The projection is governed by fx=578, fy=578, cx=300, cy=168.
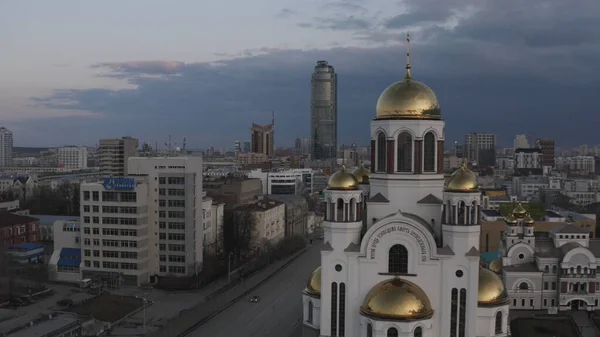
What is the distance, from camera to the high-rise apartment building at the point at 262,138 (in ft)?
571

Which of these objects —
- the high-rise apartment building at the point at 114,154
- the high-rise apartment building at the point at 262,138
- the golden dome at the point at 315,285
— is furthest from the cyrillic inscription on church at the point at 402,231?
the high-rise apartment building at the point at 262,138

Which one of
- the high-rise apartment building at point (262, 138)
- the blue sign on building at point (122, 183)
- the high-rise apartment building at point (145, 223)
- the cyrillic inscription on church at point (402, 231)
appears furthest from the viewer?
the high-rise apartment building at point (262, 138)

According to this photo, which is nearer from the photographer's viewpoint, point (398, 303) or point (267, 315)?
point (398, 303)

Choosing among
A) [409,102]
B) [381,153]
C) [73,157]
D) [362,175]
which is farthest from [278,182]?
[73,157]

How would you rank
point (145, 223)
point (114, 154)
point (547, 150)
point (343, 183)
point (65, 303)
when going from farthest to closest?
point (547, 150), point (114, 154), point (145, 223), point (65, 303), point (343, 183)

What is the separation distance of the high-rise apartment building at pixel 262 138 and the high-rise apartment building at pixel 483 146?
6249 cm

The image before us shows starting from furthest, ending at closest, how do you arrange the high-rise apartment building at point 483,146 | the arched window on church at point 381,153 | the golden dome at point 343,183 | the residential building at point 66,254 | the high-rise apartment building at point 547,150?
the high-rise apartment building at point 483,146 < the high-rise apartment building at point 547,150 < the residential building at point 66,254 < the arched window on church at point 381,153 < the golden dome at point 343,183

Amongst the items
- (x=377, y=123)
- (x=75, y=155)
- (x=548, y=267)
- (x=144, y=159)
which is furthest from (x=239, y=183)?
(x=75, y=155)

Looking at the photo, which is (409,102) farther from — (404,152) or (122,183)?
(122,183)

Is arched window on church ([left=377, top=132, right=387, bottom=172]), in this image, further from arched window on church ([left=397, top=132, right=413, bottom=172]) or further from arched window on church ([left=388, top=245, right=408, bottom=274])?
arched window on church ([left=388, top=245, right=408, bottom=274])

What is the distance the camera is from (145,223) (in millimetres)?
36562

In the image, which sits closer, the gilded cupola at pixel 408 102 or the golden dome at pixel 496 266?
the gilded cupola at pixel 408 102

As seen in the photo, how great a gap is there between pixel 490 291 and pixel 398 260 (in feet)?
12.8

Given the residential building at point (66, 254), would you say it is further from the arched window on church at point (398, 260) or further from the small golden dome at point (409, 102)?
the small golden dome at point (409, 102)
